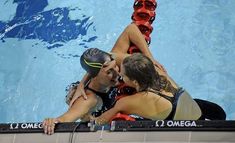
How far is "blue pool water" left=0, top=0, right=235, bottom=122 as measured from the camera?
21.7 feet

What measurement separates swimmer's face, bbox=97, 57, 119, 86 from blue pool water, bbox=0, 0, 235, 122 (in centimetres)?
311

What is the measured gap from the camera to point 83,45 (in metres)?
7.26

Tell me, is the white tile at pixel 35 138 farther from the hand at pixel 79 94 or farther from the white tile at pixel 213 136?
the white tile at pixel 213 136

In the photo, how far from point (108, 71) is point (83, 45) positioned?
4027 millimetres

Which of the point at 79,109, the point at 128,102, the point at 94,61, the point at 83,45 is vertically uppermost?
the point at 94,61

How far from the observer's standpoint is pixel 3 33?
305 inches

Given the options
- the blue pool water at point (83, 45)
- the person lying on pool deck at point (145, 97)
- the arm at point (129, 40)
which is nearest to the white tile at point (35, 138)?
the person lying on pool deck at point (145, 97)

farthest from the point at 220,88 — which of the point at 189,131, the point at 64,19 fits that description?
the point at 189,131

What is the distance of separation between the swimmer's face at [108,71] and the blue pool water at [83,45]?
3.11 meters

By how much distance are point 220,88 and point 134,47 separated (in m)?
2.85

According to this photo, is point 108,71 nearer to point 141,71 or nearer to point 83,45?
point 141,71

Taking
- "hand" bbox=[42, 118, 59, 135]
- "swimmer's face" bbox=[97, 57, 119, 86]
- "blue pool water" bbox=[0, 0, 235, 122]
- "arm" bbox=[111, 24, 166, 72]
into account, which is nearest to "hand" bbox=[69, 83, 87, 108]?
"swimmer's face" bbox=[97, 57, 119, 86]

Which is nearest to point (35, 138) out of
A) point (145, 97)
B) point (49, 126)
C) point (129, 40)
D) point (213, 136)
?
point (49, 126)

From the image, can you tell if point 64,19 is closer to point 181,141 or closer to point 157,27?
point 157,27
